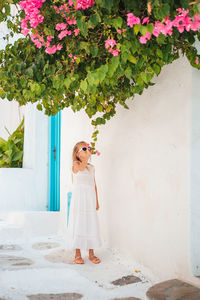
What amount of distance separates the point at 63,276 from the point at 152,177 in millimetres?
1340

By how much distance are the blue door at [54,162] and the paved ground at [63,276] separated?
2.05 m

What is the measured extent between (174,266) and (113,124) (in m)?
1.94

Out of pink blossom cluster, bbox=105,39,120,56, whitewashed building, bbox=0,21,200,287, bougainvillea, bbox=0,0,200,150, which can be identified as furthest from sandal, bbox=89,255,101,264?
pink blossom cluster, bbox=105,39,120,56

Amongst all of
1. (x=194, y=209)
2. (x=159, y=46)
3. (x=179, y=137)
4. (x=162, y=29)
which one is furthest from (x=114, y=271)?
(x=162, y=29)

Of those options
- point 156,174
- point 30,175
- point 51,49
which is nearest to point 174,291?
point 156,174

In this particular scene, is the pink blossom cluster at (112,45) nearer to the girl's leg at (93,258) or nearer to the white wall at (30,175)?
the girl's leg at (93,258)

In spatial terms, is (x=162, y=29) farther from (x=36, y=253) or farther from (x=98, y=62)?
(x=36, y=253)

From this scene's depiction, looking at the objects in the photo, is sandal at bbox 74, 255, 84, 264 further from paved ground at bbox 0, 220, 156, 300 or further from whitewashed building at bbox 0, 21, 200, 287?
whitewashed building at bbox 0, 21, 200, 287

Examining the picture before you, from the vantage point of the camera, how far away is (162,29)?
194 centimetres

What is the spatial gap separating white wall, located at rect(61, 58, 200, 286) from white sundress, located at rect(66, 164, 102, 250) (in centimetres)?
27

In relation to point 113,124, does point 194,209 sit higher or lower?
lower

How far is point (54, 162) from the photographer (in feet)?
23.1

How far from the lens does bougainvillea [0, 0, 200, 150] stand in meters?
1.99

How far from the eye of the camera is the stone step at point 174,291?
2436 millimetres
